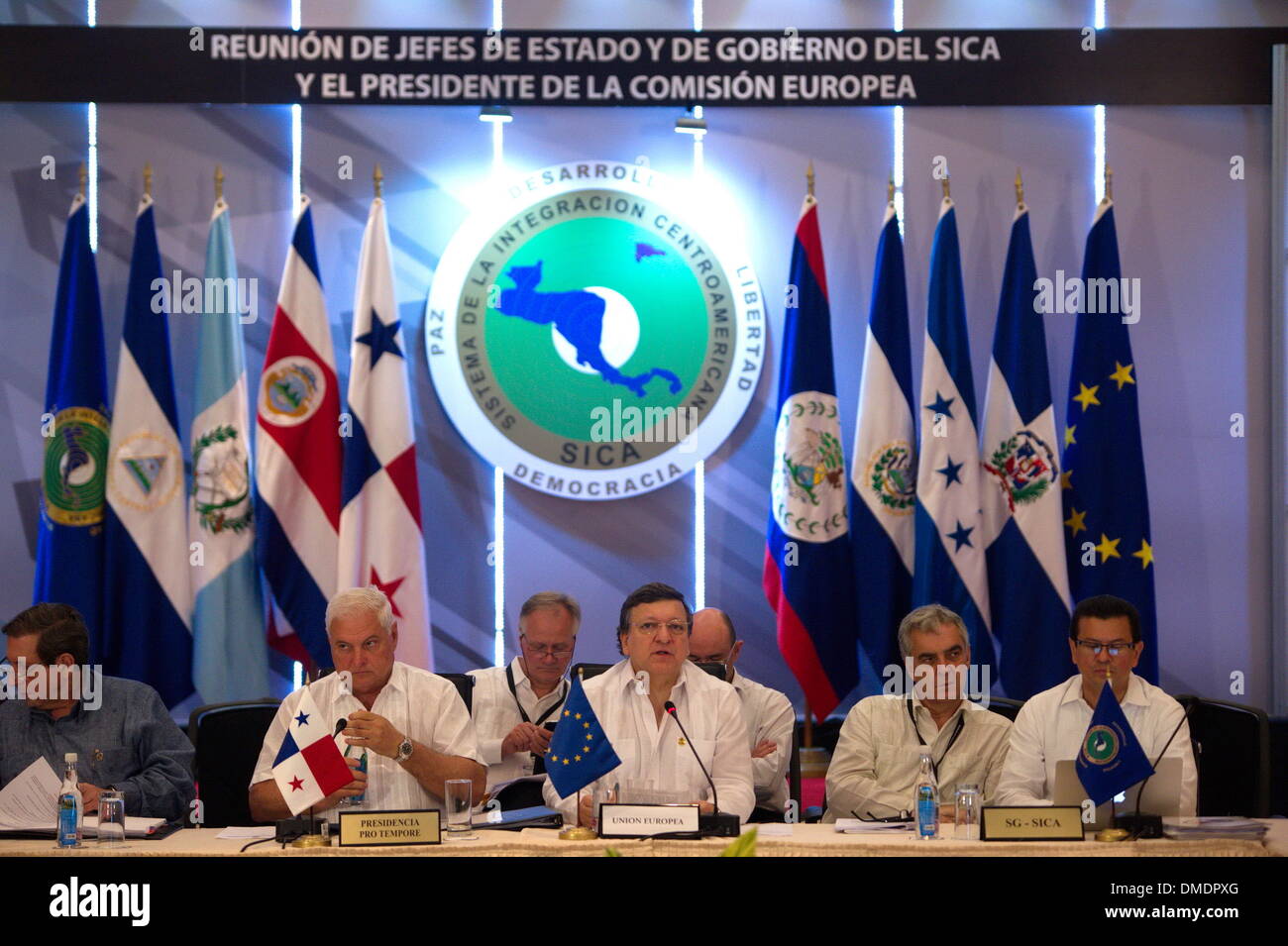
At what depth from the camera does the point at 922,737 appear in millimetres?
3789

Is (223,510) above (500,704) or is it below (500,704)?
above

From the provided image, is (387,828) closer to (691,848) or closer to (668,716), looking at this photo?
(691,848)

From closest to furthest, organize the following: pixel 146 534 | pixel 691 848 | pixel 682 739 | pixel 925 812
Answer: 1. pixel 691 848
2. pixel 925 812
3. pixel 682 739
4. pixel 146 534

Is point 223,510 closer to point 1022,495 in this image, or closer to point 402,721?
point 402,721

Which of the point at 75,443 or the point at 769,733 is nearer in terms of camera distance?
the point at 769,733

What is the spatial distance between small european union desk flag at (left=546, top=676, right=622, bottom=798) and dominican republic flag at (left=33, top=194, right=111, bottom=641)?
2676 mm

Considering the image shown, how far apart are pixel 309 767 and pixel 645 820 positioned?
2.48 feet

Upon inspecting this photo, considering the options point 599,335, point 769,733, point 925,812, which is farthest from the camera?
point 599,335

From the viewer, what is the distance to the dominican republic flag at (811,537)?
520 cm

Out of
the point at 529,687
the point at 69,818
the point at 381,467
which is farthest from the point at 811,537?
the point at 69,818

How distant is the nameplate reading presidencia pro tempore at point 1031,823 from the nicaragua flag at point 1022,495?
226 centimetres

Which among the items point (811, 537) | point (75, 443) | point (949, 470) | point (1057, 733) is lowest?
point (1057, 733)

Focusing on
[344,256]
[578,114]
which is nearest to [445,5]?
[578,114]

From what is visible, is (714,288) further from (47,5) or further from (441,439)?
(47,5)
